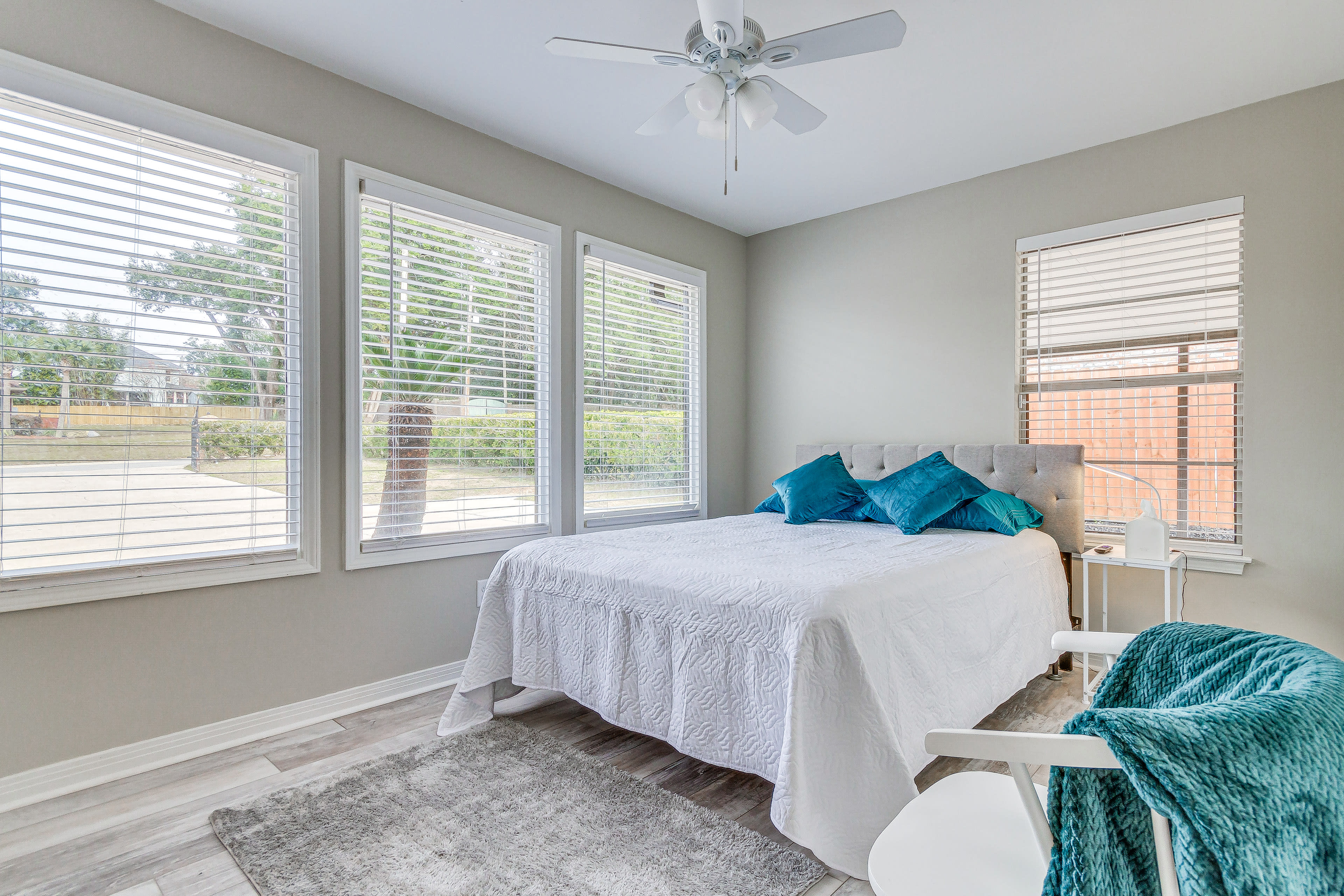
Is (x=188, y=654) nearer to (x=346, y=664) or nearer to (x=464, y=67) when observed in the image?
(x=346, y=664)

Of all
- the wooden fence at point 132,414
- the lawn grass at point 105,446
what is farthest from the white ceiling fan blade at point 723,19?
the lawn grass at point 105,446

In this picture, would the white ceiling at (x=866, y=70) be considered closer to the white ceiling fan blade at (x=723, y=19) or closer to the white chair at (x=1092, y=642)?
the white ceiling fan blade at (x=723, y=19)

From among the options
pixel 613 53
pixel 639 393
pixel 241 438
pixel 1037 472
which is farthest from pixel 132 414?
pixel 1037 472

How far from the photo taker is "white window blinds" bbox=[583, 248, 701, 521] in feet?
12.7

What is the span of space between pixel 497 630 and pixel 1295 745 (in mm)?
2388

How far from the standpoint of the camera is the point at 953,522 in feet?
10.4

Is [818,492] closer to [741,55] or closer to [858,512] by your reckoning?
[858,512]

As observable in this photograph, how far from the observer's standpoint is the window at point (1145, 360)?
3.07 meters

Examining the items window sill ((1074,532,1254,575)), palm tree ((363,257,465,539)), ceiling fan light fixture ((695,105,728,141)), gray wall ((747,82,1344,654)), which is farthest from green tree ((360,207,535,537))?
window sill ((1074,532,1254,575))

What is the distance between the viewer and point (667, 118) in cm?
248

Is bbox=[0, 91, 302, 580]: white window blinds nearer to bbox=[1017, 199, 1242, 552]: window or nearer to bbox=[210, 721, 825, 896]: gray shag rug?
bbox=[210, 721, 825, 896]: gray shag rug

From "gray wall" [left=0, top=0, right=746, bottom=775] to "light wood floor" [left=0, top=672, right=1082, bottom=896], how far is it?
7.4 inches

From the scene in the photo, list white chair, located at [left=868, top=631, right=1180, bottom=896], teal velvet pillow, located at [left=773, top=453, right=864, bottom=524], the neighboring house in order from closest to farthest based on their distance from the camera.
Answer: white chair, located at [left=868, top=631, right=1180, bottom=896] → the neighboring house → teal velvet pillow, located at [left=773, top=453, right=864, bottom=524]

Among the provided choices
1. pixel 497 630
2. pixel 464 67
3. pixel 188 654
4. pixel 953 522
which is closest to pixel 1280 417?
pixel 953 522
